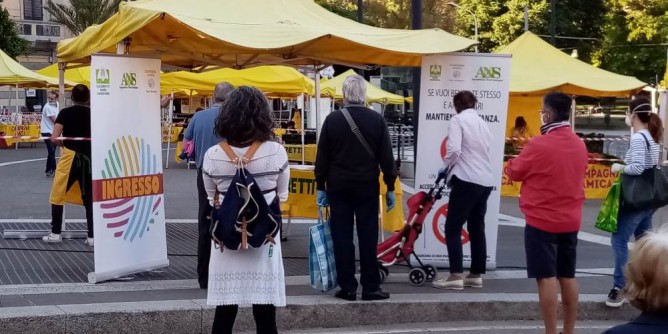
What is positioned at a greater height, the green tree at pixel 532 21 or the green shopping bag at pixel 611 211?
the green tree at pixel 532 21

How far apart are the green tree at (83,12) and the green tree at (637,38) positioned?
87.1ft

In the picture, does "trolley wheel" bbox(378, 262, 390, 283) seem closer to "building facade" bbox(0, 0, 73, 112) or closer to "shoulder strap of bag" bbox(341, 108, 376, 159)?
"shoulder strap of bag" bbox(341, 108, 376, 159)

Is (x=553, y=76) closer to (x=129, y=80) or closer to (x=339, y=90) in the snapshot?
(x=339, y=90)

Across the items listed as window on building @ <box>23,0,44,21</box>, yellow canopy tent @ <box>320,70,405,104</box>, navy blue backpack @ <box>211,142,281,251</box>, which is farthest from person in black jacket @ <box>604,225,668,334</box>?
window on building @ <box>23,0,44,21</box>

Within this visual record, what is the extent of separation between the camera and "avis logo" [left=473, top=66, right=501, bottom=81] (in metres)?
8.84

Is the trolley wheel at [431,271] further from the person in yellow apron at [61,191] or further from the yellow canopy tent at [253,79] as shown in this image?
the yellow canopy tent at [253,79]

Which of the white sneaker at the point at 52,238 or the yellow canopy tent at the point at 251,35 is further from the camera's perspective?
the white sneaker at the point at 52,238

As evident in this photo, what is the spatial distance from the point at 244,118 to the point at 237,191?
424mm

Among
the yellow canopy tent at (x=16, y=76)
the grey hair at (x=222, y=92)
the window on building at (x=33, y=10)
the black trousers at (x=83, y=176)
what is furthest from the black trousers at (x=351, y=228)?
the window on building at (x=33, y=10)

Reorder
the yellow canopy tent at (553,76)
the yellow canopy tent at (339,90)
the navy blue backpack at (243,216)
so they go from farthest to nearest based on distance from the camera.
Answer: the yellow canopy tent at (339,90) < the yellow canopy tent at (553,76) < the navy blue backpack at (243,216)

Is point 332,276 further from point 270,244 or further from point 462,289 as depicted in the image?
point 270,244

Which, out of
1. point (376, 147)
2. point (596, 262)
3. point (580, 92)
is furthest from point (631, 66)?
point (376, 147)

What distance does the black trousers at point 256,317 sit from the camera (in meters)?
5.38

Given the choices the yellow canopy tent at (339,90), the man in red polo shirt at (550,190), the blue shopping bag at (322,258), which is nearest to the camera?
the man in red polo shirt at (550,190)
